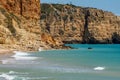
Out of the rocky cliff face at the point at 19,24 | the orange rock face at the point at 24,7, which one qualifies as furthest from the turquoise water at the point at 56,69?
the orange rock face at the point at 24,7

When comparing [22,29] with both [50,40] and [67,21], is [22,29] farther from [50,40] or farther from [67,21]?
[67,21]

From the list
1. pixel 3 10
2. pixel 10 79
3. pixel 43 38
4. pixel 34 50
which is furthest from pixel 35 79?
pixel 43 38

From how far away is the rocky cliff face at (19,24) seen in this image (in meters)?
72.1

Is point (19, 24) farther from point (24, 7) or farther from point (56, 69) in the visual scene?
point (56, 69)

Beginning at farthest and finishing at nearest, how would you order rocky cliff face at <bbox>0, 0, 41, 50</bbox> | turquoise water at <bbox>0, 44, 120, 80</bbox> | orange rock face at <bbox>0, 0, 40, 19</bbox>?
orange rock face at <bbox>0, 0, 40, 19</bbox> → rocky cliff face at <bbox>0, 0, 41, 50</bbox> → turquoise water at <bbox>0, 44, 120, 80</bbox>

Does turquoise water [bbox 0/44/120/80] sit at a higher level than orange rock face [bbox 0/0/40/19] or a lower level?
lower

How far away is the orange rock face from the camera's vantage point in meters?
89.2

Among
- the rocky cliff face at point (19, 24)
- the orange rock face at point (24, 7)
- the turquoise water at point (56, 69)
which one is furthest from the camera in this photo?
the orange rock face at point (24, 7)

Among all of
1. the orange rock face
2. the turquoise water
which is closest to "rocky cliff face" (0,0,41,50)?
the orange rock face

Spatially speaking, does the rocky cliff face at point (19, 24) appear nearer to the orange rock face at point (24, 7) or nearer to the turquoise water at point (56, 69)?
the orange rock face at point (24, 7)

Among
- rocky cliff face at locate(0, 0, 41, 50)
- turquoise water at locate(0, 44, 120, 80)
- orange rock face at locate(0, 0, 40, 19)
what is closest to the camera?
turquoise water at locate(0, 44, 120, 80)

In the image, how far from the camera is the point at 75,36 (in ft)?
650

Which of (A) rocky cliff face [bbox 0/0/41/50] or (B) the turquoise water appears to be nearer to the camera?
(B) the turquoise water

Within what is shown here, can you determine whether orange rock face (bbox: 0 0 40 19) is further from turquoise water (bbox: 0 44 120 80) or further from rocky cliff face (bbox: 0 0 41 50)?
turquoise water (bbox: 0 44 120 80)
